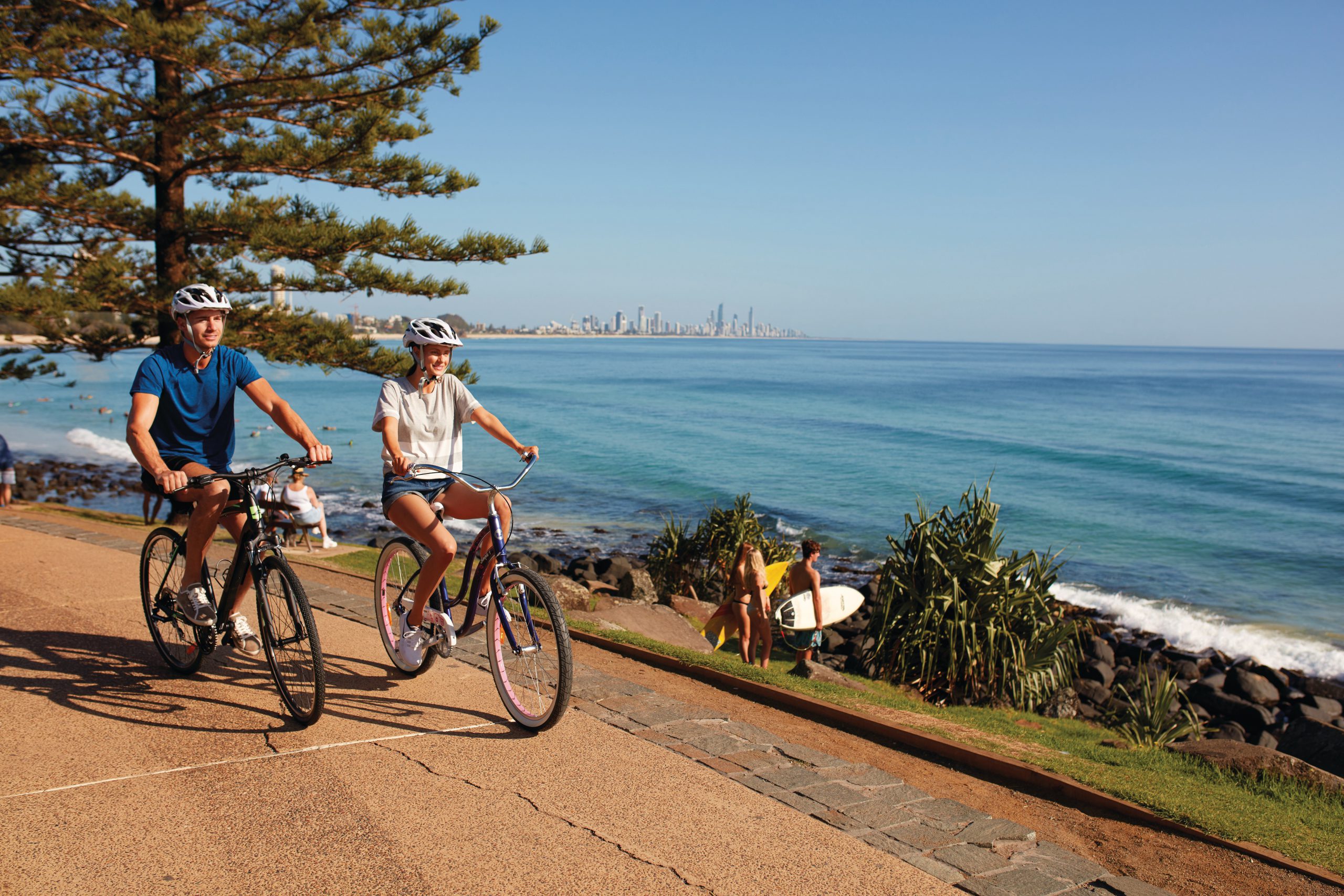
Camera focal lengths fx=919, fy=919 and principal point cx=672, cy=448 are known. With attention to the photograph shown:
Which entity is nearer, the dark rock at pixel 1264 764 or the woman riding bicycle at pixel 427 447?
the woman riding bicycle at pixel 427 447

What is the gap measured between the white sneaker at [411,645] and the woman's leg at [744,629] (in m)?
4.93

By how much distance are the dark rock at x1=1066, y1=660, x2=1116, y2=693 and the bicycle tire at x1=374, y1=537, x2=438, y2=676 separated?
1047 cm

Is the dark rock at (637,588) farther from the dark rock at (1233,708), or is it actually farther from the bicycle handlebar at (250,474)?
the bicycle handlebar at (250,474)

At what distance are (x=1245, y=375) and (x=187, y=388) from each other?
133m

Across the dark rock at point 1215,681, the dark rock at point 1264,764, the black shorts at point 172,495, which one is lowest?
the dark rock at point 1215,681

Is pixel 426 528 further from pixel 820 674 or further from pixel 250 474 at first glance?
pixel 820 674

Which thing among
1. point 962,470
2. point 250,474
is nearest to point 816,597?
point 250,474

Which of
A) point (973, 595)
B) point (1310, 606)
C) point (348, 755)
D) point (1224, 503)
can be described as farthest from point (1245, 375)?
point (348, 755)

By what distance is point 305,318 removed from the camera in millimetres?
14070

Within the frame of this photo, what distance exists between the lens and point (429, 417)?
479 cm

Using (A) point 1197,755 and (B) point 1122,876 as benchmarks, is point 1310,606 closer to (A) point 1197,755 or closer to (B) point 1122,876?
(A) point 1197,755

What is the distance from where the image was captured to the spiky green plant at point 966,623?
30.8ft

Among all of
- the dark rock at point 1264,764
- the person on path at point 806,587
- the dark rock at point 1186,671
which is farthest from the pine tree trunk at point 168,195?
the dark rock at point 1186,671

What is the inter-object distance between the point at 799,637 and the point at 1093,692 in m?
4.17
